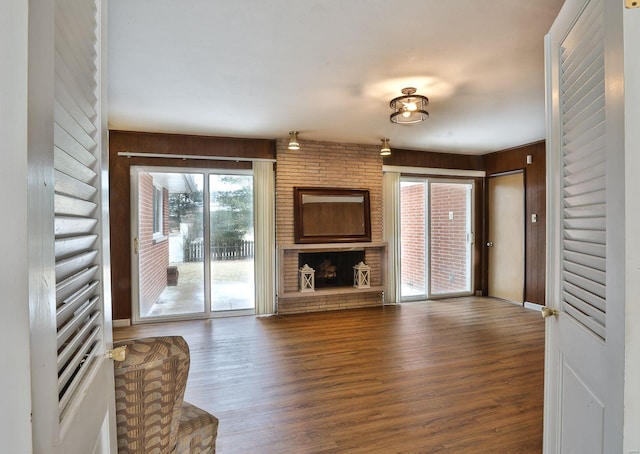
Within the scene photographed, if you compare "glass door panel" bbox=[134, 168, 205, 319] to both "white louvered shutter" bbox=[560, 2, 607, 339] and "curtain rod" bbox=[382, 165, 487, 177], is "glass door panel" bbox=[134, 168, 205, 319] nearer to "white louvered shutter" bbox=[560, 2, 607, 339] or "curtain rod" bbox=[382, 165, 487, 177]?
"curtain rod" bbox=[382, 165, 487, 177]

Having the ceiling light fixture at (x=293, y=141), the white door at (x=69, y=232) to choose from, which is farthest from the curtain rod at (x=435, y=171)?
the white door at (x=69, y=232)

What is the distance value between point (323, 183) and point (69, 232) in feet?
14.5

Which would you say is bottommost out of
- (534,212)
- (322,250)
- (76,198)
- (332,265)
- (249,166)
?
(332,265)

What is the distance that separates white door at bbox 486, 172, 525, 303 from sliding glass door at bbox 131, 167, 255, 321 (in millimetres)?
4282

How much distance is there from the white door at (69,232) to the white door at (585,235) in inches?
40.5

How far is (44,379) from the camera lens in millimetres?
500

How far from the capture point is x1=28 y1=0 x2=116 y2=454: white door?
477 mm

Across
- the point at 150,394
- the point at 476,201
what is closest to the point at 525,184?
the point at 476,201

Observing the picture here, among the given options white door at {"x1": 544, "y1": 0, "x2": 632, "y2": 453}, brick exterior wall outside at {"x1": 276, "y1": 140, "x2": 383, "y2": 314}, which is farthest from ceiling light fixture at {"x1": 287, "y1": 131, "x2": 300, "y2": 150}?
white door at {"x1": 544, "y1": 0, "x2": 632, "y2": 453}

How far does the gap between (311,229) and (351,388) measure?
2.70m

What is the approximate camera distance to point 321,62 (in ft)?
8.22

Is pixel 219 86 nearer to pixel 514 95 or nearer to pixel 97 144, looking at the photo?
pixel 97 144

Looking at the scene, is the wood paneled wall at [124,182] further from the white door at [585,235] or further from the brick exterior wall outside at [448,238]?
the white door at [585,235]

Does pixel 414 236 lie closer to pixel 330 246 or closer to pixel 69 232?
pixel 330 246
